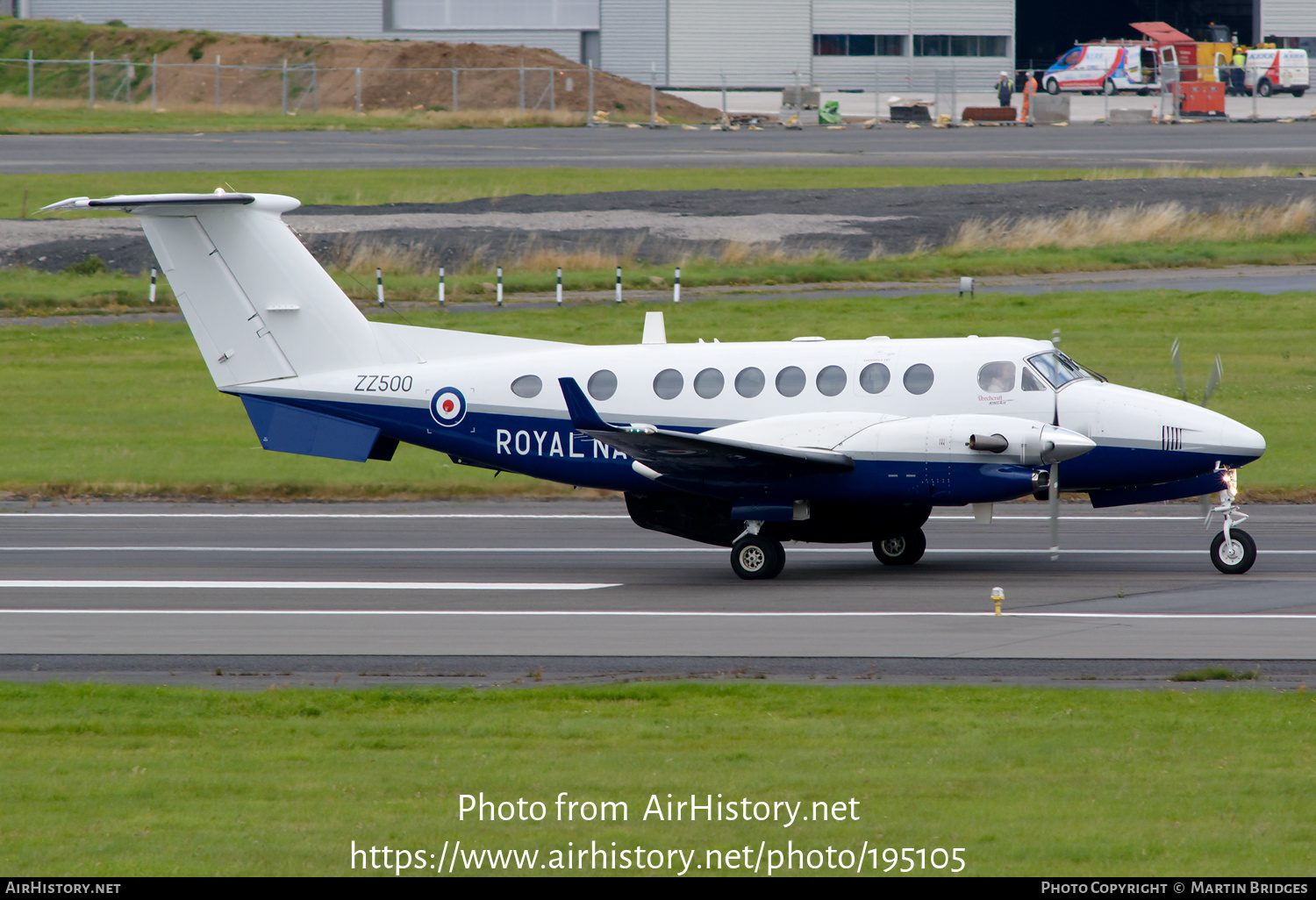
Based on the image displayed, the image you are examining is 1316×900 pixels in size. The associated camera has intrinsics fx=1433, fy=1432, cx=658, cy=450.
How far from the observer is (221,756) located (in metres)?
9.91

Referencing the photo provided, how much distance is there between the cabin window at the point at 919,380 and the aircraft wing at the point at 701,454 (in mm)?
1192

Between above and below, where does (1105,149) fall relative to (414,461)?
above

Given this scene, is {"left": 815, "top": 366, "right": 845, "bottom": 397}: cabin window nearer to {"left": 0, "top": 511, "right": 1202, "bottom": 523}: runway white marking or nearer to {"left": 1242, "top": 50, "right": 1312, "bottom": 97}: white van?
{"left": 0, "top": 511, "right": 1202, "bottom": 523}: runway white marking

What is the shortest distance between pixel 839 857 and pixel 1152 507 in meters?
15.4

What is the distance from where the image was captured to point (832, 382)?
672 inches

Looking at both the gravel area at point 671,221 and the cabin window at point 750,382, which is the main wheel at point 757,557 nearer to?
the cabin window at point 750,382

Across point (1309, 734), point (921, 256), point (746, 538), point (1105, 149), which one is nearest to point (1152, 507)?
point (746, 538)

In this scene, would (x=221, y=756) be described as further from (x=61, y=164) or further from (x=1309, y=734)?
(x=61, y=164)

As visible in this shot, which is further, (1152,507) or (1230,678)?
(1152,507)

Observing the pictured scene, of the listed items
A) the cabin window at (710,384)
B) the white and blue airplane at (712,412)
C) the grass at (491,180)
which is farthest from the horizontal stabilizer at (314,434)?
the grass at (491,180)

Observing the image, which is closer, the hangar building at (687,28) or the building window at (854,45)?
the hangar building at (687,28)

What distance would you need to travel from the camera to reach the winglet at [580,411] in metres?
15.4

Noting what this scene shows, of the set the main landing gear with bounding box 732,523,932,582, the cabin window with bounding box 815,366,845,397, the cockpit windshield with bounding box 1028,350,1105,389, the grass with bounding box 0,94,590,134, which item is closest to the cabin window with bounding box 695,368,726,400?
the cabin window with bounding box 815,366,845,397

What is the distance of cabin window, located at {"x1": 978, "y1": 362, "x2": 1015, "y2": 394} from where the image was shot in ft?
54.4
